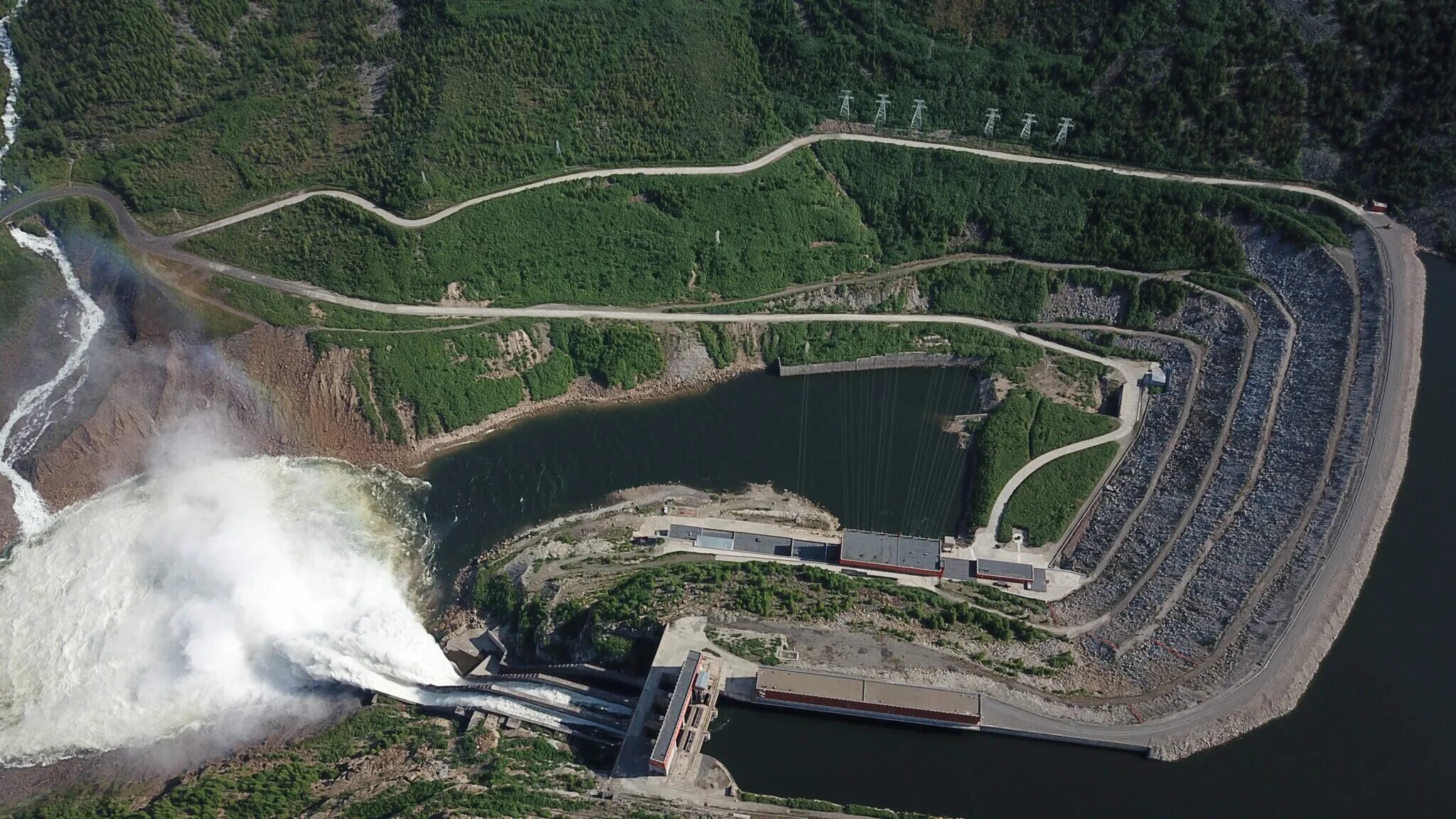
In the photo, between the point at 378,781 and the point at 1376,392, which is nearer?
→ the point at 378,781

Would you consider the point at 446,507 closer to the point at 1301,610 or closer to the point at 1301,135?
the point at 1301,610

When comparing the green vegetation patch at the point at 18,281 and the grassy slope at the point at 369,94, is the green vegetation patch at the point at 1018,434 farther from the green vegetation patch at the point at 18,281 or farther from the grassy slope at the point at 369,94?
the green vegetation patch at the point at 18,281

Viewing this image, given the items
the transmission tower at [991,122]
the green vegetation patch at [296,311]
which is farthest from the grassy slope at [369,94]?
the transmission tower at [991,122]

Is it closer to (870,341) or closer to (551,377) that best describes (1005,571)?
(870,341)

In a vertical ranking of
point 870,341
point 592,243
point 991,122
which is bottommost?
point 870,341

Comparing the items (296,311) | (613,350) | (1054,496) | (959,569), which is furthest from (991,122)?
(296,311)

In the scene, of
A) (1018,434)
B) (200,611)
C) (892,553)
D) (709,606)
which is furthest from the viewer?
(1018,434)

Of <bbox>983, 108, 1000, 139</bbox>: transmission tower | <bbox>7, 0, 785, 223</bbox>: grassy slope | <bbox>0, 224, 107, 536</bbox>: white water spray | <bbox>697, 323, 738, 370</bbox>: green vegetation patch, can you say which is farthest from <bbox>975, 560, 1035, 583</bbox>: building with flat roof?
<bbox>0, 224, 107, 536</bbox>: white water spray
